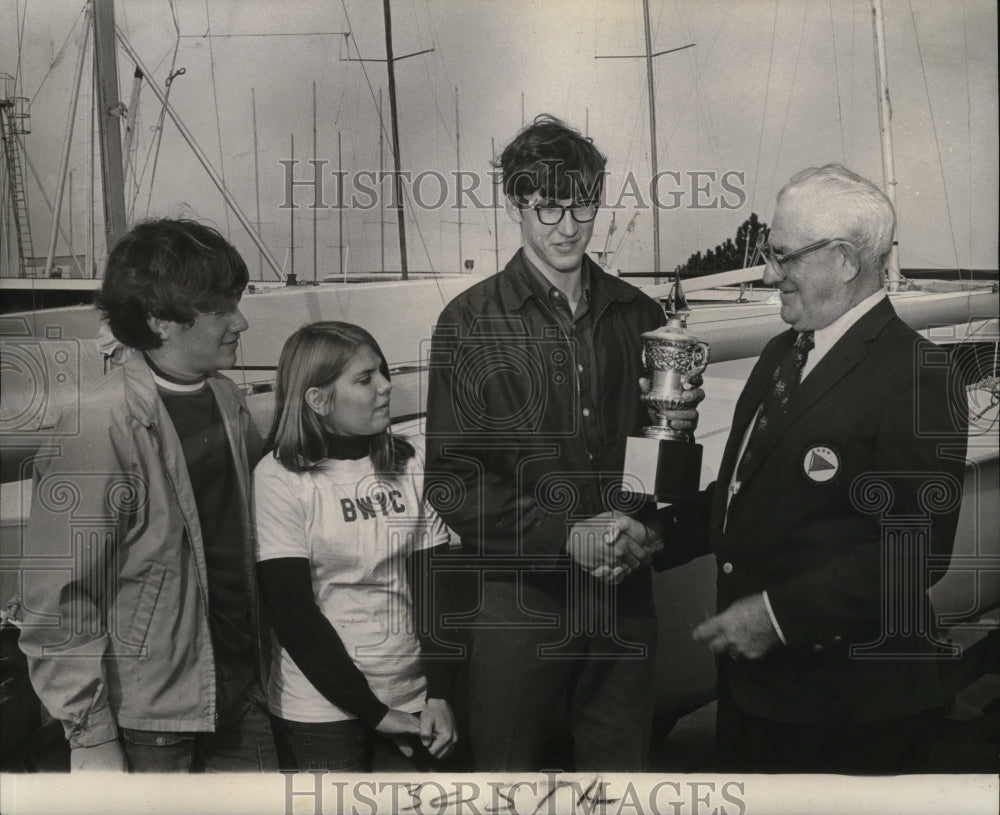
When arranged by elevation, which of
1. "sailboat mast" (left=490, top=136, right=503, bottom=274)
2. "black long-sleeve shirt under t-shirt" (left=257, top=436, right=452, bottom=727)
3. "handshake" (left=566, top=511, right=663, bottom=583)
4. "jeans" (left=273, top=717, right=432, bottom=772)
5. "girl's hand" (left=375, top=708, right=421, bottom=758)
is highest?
"sailboat mast" (left=490, top=136, right=503, bottom=274)

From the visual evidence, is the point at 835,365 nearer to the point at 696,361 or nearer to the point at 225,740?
the point at 696,361

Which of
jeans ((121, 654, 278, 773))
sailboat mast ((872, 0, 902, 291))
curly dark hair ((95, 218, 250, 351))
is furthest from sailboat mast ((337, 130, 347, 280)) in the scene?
sailboat mast ((872, 0, 902, 291))

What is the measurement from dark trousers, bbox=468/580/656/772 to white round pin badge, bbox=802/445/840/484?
65cm

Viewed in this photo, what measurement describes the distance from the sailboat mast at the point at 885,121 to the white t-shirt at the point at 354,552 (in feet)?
4.85

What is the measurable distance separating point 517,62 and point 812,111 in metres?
0.87

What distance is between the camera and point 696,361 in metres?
2.95

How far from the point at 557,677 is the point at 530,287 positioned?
43.0 inches

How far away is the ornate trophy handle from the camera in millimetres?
2945

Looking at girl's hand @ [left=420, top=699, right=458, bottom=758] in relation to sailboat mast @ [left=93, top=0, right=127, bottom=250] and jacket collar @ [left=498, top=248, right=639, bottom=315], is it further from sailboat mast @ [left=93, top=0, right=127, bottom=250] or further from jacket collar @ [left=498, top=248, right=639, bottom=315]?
sailboat mast @ [left=93, top=0, right=127, bottom=250]

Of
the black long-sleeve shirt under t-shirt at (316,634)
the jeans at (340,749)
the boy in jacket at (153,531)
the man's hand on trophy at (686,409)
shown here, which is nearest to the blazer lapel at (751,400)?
the man's hand on trophy at (686,409)

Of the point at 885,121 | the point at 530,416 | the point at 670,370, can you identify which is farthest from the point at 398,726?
the point at 885,121

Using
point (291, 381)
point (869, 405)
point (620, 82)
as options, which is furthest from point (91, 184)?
point (869, 405)

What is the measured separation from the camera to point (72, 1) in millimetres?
3129

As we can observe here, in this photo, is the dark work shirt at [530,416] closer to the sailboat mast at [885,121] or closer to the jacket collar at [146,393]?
the jacket collar at [146,393]
